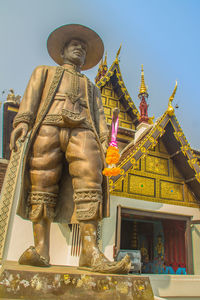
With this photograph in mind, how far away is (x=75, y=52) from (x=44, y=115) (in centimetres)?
90

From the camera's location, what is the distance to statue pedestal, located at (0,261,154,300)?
57.9 inches

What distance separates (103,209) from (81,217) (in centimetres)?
27

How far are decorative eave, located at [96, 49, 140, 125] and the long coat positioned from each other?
8.15 meters

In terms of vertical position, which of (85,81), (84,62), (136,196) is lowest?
(136,196)

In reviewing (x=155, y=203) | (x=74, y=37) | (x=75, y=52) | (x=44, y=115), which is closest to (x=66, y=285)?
(x=44, y=115)

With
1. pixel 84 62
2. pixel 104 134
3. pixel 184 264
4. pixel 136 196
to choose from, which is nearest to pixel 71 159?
pixel 104 134

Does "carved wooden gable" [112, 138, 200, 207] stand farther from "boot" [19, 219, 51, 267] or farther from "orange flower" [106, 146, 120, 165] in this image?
"boot" [19, 219, 51, 267]

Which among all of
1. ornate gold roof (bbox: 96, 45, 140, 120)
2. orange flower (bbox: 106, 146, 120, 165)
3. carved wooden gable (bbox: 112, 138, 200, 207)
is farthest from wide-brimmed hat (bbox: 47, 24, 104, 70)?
ornate gold roof (bbox: 96, 45, 140, 120)

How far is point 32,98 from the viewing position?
2.47 metres

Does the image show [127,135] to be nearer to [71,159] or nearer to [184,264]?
[184,264]

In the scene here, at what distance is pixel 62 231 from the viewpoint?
19.0ft

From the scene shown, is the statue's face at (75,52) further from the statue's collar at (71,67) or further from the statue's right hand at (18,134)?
the statue's right hand at (18,134)

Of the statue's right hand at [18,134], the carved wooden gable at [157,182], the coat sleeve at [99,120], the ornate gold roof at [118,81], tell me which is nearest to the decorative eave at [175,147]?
the carved wooden gable at [157,182]

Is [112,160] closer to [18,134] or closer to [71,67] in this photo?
[18,134]
